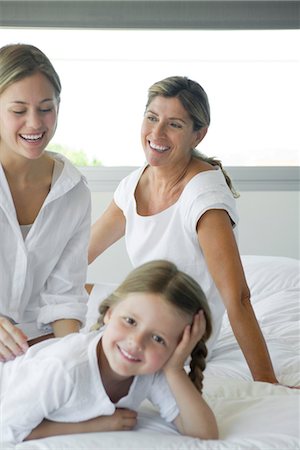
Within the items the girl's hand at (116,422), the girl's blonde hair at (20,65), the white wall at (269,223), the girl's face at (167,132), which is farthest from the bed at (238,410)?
the white wall at (269,223)

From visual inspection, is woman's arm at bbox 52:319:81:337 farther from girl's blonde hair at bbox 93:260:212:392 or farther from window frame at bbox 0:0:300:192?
window frame at bbox 0:0:300:192

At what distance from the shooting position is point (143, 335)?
5.51 ft

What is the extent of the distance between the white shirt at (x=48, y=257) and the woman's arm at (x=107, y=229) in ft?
1.59

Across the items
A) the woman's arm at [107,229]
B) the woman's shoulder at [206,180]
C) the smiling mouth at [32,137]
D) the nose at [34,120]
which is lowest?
the woman's arm at [107,229]

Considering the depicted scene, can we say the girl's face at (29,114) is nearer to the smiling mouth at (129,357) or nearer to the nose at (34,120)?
the nose at (34,120)

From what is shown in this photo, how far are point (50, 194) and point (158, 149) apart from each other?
1.34ft

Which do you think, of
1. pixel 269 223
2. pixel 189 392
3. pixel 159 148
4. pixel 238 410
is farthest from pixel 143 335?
pixel 269 223

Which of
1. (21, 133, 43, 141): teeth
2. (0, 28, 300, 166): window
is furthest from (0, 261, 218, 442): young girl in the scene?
(0, 28, 300, 166): window

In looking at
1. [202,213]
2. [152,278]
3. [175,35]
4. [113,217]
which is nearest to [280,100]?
[175,35]

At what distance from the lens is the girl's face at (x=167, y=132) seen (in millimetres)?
2497

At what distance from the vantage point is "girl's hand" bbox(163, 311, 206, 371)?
1.72m

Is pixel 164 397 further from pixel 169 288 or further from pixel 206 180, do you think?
pixel 206 180

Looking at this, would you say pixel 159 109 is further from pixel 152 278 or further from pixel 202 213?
pixel 152 278

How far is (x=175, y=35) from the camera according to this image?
4.54 metres
